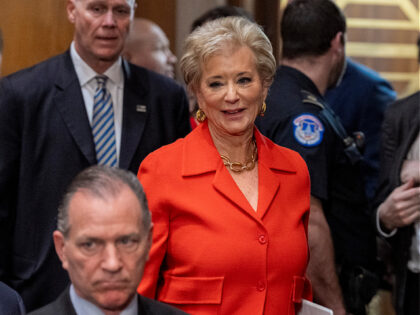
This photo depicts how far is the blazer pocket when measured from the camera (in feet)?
7.84

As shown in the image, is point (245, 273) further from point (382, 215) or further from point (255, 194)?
point (382, 215)

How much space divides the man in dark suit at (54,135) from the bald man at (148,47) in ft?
4.12

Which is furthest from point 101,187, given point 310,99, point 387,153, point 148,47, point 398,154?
point 148,47

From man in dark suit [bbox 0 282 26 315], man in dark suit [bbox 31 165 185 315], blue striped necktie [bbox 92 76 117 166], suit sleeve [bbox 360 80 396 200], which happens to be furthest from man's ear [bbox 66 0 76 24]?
suit sleeve [bbox 360 80 396 200]

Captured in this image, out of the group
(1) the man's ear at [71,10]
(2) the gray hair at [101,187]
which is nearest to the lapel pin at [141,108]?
(1) the man's ear at [71,10]

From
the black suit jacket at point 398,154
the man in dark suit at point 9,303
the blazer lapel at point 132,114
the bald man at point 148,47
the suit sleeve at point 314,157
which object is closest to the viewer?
the man in dark suit at point 9,303

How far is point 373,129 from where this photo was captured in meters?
4.61

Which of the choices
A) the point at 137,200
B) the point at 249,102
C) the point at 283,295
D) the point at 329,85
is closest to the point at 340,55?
the point at 329,85

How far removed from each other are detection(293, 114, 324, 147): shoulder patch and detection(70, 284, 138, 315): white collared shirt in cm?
128

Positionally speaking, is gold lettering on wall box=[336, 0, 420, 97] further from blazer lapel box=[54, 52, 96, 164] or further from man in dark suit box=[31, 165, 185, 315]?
man in dark suit box=[31, 165, 185, 315]

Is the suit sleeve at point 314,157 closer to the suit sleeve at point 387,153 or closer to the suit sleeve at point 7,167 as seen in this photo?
the suit sleeve at point 387,153

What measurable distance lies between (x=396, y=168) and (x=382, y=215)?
0.69 ft

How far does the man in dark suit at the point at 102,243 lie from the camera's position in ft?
5.93

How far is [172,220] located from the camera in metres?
2.43
